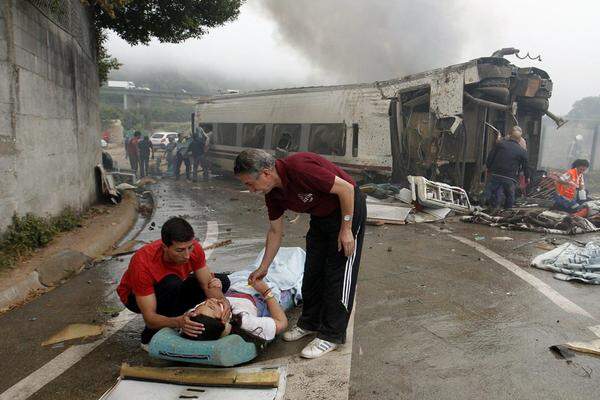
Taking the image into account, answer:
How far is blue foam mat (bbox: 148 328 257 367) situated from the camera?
288cm

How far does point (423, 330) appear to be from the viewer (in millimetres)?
3727

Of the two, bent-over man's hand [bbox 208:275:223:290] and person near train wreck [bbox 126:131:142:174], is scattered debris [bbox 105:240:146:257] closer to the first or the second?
bent-over man's hand [bbox 208:275:223:290]

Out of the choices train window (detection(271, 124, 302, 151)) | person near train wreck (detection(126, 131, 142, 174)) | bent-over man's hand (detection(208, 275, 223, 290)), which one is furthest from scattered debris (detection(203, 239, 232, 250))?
person near train wreck (detection(126, 131, 142, 174))

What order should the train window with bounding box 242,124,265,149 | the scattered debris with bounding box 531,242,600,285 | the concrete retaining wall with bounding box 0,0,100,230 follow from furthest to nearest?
the train window with bounding box 242,124,265,149 → the concrete retaining wall with bounding box 0,0,100,230 → the scattered debris with bounding box 531,242,600,285

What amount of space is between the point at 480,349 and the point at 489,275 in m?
2.09

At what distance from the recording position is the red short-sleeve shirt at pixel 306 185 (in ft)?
9.96

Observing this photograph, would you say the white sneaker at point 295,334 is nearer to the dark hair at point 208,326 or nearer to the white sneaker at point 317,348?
the white sneaker at point 317,348

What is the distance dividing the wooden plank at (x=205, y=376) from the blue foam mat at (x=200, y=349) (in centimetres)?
6

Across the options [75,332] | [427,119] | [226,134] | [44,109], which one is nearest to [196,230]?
[44,109]

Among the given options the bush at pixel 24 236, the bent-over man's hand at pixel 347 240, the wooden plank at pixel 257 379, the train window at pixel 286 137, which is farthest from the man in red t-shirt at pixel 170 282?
the train window at pixel 286 137

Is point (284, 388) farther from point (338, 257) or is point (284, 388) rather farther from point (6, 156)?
point (6, 156)

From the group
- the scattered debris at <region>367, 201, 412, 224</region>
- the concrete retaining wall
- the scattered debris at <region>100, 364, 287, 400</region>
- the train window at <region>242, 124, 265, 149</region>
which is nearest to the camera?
the scattered debris at <region>100, 364, 287, 400</region>

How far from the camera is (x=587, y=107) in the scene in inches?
1906

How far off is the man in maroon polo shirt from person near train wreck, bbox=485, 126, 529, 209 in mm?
6706
